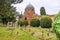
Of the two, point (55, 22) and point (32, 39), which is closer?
point (55, 22)

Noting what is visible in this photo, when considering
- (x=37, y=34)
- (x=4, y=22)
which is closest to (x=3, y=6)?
(x=37, y=34)

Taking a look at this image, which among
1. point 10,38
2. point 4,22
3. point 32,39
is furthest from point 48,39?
point 4,22

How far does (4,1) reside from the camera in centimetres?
1977

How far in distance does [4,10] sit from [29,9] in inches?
1075

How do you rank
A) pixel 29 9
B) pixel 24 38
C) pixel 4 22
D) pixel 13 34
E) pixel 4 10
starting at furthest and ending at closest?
1. pixel 29 9
2. pixel 4 22
3. pixel 4 10
4. pixel 13 34
5. pixel 24 38

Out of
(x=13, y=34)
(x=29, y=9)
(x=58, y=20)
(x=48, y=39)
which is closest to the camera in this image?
(x=58, y=20)

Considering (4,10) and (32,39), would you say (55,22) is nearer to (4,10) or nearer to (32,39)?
(32,39)

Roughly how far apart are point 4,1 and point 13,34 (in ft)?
11.3

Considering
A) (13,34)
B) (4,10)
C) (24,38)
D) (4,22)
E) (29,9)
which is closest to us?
(24,38)

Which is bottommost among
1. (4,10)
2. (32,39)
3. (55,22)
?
(32,39)

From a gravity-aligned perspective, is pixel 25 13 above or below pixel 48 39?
above

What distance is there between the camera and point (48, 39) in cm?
1681

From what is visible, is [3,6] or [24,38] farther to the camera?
[3,6]

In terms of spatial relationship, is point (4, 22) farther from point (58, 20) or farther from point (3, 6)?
point (58, 20)
